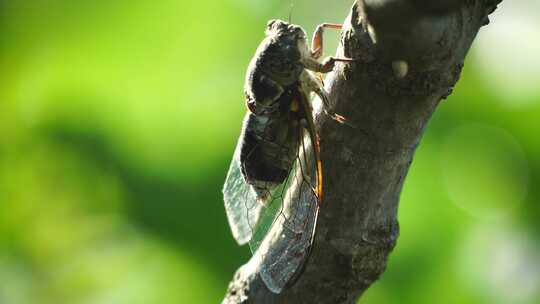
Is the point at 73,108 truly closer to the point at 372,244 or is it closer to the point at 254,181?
the point at 254,181

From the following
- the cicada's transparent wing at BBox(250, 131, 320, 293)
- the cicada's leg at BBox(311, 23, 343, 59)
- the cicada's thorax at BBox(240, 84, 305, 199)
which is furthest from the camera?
the cicada's leg at BBox(311, 23, 343, 59)

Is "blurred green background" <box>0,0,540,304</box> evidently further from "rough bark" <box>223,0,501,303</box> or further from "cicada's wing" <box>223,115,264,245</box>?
"rough bark" <box>223,0,501,303</box>

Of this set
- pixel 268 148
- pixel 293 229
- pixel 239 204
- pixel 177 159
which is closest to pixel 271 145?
pixel 268 148

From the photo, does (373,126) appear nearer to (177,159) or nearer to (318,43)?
(318,43)

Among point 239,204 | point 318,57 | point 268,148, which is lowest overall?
point 239,204

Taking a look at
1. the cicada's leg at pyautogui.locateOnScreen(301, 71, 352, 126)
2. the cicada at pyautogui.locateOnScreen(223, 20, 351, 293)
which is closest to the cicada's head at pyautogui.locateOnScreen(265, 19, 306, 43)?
the cicada at pyautogui.locateOnScreen(223, 20, 351, 293)

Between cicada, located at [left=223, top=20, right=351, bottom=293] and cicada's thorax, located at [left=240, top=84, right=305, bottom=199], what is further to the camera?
cicada's thorax, located at [left=240, top=84, right=305, bottom=199]

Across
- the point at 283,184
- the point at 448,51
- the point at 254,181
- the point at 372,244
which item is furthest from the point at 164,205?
the point at 448,51
